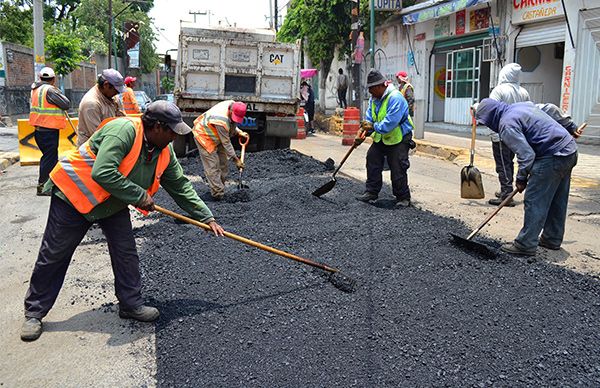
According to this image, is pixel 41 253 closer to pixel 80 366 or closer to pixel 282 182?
pixel 80 366

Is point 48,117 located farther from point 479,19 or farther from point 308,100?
point 479,19

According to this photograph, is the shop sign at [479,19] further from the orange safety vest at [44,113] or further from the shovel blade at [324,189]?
the orange safety vest at [44,113]

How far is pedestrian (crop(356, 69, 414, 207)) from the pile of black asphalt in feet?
3.67

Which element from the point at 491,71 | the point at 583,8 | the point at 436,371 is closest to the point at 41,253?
the point at 436,371

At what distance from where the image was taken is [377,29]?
892 inches

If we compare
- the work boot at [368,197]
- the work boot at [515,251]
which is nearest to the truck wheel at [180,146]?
the work boot at [368,197]

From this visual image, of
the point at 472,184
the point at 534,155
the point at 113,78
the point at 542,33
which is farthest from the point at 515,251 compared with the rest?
the point at 542,33

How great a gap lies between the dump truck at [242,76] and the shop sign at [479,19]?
709 cm

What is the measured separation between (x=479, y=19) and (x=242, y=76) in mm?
8358

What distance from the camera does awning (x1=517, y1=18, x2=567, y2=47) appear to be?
1266 cm

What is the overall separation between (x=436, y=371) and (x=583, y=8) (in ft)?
36.9

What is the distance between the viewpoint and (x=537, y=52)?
1449 cm

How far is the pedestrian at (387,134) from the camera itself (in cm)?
619

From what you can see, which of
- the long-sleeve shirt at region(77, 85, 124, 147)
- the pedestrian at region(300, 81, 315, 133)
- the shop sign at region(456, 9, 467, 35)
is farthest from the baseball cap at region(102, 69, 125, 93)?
the shop sign at region(456, 9, 467, 35)
